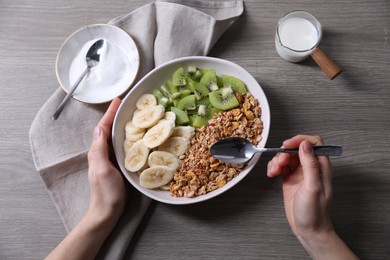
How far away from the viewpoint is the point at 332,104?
3.28 ft

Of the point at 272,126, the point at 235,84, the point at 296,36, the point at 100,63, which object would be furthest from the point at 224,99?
the point at 100,63

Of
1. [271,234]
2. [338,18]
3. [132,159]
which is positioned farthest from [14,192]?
[338,18]

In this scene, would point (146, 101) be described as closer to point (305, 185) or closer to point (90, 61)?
point (90, 61)

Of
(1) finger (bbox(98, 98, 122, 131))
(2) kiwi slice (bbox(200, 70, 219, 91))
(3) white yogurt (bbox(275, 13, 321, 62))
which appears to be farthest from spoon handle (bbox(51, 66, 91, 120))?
(3) white yogurt (bbox(275, 13, 321, 62))

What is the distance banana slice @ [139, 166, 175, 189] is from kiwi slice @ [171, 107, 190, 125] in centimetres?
13

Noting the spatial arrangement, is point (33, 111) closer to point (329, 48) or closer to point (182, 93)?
point (182, 93)

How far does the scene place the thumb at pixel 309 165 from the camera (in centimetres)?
81

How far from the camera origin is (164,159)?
93 centimetres

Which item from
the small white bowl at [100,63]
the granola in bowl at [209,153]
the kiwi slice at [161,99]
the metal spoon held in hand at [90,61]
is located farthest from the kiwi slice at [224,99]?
the metal spoon held in hand at [90,61]

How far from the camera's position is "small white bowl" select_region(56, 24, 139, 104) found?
101 centimetres

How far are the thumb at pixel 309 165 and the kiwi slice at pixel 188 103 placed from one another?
0.30 m

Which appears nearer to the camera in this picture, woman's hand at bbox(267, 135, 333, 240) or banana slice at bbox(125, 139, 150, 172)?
woman's hand at bbox(267, 135, 333, 240)

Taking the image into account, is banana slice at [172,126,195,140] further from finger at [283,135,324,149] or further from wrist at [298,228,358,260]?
wrist at [298,228,358,260]

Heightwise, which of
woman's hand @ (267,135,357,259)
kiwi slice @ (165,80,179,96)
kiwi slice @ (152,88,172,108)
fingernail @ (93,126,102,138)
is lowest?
woman's hand @ (267,135,357,259)
